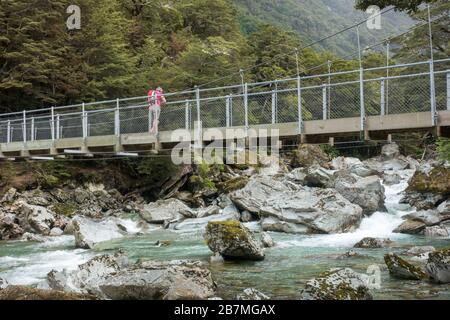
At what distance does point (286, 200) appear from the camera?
17.0 m

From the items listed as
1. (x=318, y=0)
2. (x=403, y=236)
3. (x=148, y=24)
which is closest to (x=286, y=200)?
(x=403, y=236)

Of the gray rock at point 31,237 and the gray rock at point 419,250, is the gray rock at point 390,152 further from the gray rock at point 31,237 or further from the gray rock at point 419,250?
the gray rock at point 31,237

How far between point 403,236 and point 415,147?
81.0 feet

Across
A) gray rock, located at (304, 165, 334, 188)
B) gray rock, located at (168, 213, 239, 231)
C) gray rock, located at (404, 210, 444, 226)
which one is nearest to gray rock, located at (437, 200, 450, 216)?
gray rock, located at (404, 210, 444, 226)

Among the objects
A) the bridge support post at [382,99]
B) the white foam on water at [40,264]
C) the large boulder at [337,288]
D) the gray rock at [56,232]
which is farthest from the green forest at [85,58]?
the large boulder at [337,288]

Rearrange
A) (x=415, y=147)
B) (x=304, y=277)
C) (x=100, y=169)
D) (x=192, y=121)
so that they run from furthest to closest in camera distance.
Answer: (x=415, y=147) → (x=100, y=169) → (x=192, y=121) → (x=304, y=277)

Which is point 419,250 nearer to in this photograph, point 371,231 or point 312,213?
point 371,231

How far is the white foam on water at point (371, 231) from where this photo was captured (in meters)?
13.8

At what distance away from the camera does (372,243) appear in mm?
13023

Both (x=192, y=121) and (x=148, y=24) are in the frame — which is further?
(x=148, y=24)

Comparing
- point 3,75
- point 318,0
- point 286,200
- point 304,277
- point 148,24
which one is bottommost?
point 304,277

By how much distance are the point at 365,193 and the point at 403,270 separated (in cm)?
921
